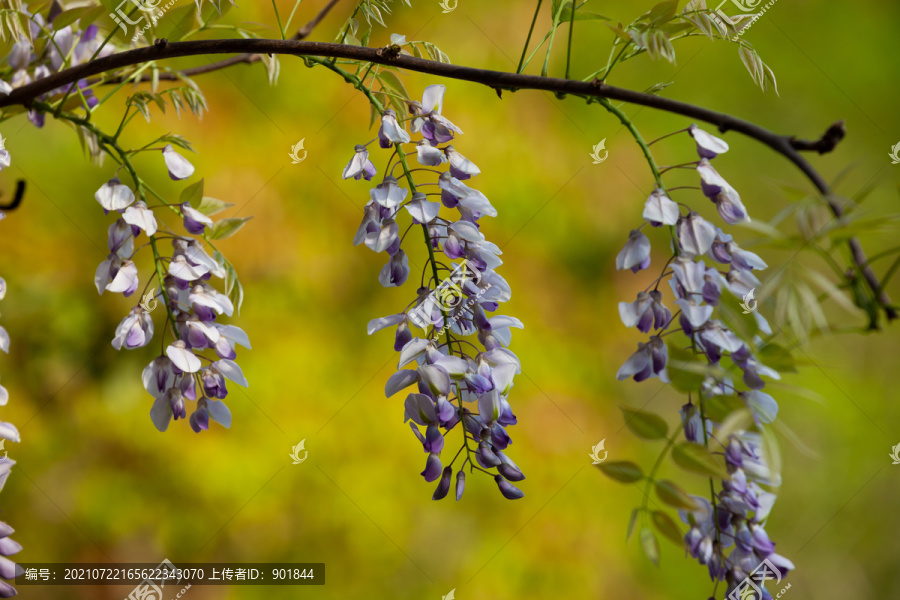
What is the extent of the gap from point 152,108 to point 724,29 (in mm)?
1240

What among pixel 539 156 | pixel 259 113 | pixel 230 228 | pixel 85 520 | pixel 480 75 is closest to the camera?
pixel 480 75

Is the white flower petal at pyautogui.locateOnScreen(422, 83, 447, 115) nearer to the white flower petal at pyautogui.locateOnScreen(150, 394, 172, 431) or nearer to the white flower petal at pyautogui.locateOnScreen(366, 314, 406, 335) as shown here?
the white flower petal at pyautogui.locateOnScreen(366, 314, 406, 335)

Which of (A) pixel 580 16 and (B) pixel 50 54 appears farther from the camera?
(B) pixel 50 54

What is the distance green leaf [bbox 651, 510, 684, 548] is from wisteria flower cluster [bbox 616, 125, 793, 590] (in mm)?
18

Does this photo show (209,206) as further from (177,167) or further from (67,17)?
(67,17)

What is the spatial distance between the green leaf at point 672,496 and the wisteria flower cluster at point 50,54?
18.4 inches

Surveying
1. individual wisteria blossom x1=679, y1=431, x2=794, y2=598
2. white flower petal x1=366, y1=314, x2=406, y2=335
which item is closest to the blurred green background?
individual wisteria blossom x1=679, y1=431, x2=794, y2=598

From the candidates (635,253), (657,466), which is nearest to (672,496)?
(657,466)

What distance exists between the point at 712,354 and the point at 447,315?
15 cm

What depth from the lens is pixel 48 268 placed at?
4.22 feet

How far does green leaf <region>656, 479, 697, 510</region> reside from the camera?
31cm

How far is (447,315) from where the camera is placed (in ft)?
1.23

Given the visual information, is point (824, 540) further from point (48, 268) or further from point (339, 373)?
point (48, 268)

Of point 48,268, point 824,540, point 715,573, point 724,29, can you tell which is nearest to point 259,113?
point 48,268
